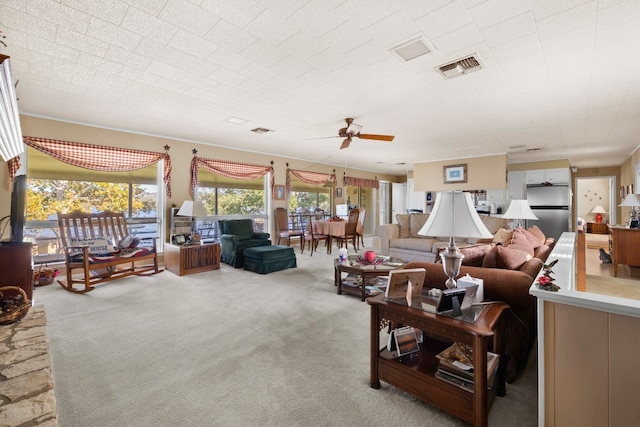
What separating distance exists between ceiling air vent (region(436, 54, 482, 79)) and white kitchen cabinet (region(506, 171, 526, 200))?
22.4 ft

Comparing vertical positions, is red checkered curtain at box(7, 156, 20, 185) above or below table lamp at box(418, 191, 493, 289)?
above

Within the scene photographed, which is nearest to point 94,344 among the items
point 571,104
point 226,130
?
point 226,130

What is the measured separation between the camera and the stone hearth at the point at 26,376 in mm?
1021

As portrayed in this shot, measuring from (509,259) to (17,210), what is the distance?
353 cm

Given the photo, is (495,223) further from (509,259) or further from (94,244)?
(94,244)

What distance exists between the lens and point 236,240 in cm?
→ 524

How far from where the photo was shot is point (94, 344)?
2369 millimetres

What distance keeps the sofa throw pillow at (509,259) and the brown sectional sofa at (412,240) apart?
2921mm

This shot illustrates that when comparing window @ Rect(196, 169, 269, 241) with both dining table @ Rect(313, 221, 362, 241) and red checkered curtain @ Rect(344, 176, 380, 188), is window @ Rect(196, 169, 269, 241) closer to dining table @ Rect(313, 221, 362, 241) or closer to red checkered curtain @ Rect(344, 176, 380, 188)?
dining table @ Rect(313, 221, 362, 241)

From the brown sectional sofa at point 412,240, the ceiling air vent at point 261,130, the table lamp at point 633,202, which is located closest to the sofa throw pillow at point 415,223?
the brown sectional sofa at point 412,240

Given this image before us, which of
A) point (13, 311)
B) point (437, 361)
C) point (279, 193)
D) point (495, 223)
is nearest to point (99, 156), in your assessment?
point (279, 193)

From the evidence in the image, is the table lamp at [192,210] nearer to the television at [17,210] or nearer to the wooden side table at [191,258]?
the wooden side table at [191,258]

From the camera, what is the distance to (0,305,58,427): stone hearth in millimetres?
1021

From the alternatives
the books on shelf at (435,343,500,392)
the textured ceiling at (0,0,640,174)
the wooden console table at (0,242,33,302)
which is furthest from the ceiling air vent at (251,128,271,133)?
the books on shelf at (435,343,500,392)
